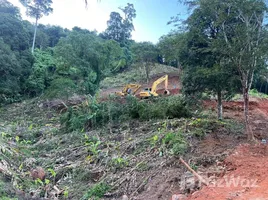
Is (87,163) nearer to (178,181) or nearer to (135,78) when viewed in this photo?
(178,181)

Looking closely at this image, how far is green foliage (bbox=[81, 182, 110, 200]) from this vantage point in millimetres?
5473

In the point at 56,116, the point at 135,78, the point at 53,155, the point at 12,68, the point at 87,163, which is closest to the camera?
the point at 87,163

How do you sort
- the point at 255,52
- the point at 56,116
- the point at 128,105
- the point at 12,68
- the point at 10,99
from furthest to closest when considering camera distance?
the point at 10,99, the point at 12,68, the point at 56,116, the point at 128,105, the point at 255,52

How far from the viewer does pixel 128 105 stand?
1116 cm

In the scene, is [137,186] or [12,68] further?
[12,68]

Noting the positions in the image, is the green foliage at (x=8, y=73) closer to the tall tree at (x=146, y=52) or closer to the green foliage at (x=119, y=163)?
the tall tree at (x=146, y=52)

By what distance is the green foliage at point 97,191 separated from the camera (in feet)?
18.0

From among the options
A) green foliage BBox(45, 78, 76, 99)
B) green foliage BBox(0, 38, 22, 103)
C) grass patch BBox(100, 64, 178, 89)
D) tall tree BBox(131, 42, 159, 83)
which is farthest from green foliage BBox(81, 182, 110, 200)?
grass patch BBox(100, 64, 178, 89)

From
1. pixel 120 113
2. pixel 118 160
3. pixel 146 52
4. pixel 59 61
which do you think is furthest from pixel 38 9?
pixel 118 160

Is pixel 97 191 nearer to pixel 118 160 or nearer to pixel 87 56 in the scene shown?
pixel 118 160

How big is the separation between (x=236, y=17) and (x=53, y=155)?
6.69 metres

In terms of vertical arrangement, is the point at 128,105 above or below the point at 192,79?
below

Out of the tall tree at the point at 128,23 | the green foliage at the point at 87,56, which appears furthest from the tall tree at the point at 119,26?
the green foliage at the point at 87,56

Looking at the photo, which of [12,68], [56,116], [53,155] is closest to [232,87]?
[53,155]
